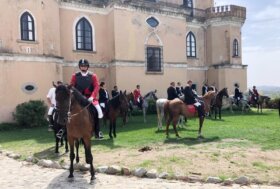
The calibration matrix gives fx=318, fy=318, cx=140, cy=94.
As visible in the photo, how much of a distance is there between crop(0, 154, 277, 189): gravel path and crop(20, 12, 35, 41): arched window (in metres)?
12.8

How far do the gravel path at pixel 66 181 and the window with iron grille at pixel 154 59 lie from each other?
17.5m

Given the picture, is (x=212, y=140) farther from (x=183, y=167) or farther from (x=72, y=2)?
(x=72, y=2)

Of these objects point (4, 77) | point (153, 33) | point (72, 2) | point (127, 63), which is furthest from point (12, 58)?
point (153, 33)

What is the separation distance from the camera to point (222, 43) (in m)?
30.2

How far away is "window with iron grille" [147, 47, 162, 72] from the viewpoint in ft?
83.8

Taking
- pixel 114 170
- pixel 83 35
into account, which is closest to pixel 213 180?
pixel 114 170

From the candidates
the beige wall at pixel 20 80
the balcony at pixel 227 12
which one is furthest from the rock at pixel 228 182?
the balcony at pixel 227 12

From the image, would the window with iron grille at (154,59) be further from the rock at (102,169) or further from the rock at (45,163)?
the rock at (102,169)

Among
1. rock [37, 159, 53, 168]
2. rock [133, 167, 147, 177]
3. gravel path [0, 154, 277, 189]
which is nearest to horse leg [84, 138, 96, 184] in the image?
gravel path [0, 154, 277, 189]

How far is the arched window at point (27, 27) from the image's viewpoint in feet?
65.4

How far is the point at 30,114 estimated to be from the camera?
18672 millimetres

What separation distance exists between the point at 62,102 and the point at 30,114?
12538 mm

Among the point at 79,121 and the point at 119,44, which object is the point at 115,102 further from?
the point at 119,44

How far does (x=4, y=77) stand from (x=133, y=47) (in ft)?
32.0
